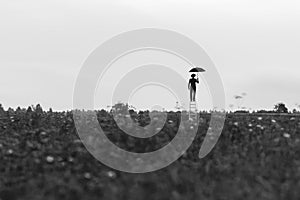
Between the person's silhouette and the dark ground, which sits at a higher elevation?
the person's silhouette

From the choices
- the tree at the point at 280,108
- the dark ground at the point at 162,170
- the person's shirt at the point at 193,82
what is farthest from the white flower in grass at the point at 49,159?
the tree at the point at 280,108

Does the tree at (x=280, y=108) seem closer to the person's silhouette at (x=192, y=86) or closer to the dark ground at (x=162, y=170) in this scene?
the person's silhouette at (x=192, y=86)

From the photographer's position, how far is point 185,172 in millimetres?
9180

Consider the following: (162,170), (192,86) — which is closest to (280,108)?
(192,86)

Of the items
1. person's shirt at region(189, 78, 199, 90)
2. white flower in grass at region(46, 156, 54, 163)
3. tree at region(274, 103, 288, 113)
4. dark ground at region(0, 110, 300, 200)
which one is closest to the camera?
dark ground at region(0, 110, 300, 200)

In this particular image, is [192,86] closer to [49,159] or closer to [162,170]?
[49,159]

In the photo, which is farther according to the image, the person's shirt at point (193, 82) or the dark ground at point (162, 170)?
the person's shirt at point (193, 82)

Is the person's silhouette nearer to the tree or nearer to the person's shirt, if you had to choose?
the person's shirt

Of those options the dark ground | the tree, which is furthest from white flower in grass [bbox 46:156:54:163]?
the tree

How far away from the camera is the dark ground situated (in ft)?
26.9

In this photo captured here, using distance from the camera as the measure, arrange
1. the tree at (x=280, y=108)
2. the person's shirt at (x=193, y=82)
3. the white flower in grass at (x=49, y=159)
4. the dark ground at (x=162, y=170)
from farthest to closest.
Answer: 1. the tree at (x=280, y=108)
2. the person's shirt at (x=193, y=82)
3. the white flower in grass at (x=49, y=159)
4. the dark ground at (x=162, y=170)

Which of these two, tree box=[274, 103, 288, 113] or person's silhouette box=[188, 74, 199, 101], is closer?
person's silhouette box=[188, 74, 199, 101]

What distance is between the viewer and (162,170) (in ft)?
31.3

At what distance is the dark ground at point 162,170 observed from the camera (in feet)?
26.9
